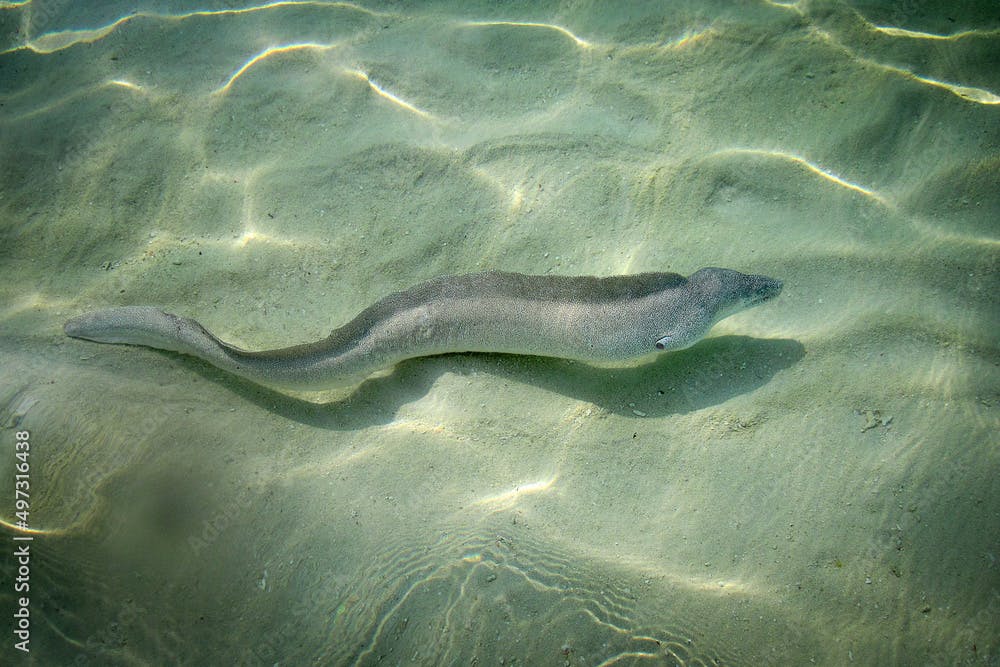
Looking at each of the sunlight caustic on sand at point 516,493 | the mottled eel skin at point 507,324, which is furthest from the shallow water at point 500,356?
the mottled eel skin at point 507,324

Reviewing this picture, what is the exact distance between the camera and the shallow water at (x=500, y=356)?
2.73m

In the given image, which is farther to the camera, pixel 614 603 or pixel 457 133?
pixel 457 133

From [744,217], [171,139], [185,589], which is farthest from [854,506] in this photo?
[171,139]

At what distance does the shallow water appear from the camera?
8.95 ft

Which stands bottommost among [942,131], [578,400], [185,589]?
[185,589]

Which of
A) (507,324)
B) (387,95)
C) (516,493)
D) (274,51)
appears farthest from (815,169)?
(274,51)

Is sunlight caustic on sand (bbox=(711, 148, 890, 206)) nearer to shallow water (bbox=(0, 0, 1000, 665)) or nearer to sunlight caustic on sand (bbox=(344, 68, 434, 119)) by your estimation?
shallow water (bbox=(0, 0, 1000, 665))

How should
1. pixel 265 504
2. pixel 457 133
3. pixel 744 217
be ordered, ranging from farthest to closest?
1. pixel 457 133
2. pixel 744 217
3. pixel 265 504

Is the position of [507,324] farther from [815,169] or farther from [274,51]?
[274,51]

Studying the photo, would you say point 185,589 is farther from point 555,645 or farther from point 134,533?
point 555,645

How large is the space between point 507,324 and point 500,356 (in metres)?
0.37

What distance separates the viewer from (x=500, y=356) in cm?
372

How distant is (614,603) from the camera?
8.84 feet

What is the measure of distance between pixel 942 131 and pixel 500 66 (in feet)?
11.6
